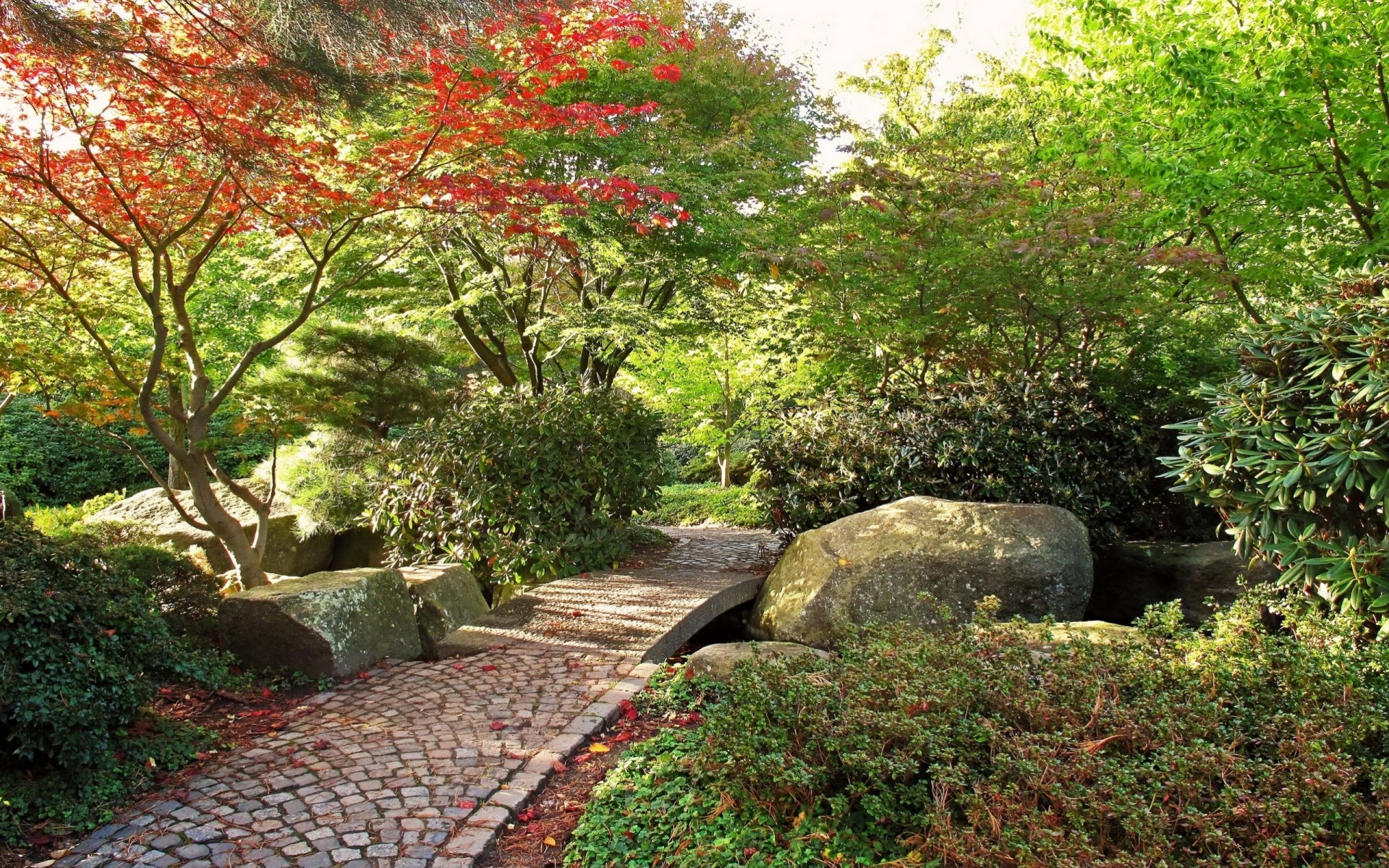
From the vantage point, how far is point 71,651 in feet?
10.7

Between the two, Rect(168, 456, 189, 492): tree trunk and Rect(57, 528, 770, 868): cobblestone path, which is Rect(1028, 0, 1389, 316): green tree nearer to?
Rect(57, 528, 770, 868): cobblestone path

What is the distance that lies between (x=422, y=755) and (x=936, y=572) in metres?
3.19

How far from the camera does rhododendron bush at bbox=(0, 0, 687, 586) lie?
4.48 meters

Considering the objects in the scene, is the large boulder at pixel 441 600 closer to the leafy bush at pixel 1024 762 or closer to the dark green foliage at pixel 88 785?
the dark green foliage at pixel 88 785

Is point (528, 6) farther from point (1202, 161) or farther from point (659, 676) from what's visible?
point (1202, 161)

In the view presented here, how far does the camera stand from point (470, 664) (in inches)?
192

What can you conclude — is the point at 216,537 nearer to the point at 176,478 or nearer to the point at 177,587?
the point at 177,587

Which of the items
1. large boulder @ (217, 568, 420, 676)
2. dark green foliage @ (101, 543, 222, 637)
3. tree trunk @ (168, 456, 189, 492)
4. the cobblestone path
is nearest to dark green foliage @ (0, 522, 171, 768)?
the cobblestone path

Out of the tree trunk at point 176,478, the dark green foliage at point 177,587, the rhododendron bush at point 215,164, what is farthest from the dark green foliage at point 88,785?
the tree trunk at point 176,478

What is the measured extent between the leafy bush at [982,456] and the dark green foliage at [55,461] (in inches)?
437

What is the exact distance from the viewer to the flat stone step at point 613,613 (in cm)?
510

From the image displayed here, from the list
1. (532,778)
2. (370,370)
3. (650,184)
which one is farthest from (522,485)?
(370,370)

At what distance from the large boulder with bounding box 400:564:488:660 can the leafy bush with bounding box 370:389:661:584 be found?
0.53 metres

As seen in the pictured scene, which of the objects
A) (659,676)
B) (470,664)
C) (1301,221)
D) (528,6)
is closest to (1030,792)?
(659,676)
